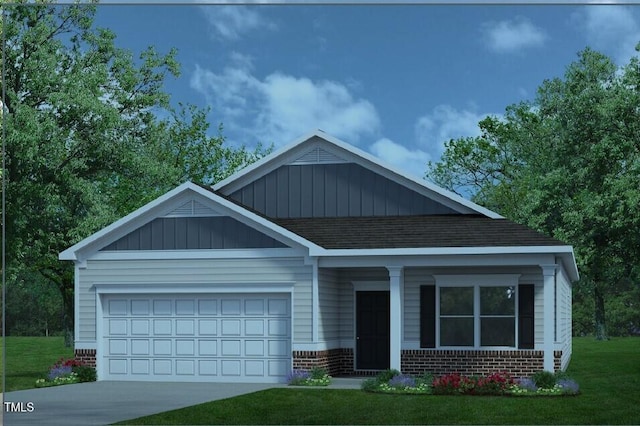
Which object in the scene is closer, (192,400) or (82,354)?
(192,400)

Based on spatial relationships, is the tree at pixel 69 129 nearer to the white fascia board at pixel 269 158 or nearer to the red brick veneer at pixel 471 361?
the white fascia board at pixel 269 158

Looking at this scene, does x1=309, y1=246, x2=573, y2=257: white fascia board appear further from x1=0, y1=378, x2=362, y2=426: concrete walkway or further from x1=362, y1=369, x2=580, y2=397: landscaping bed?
x1=0, y1=378, x2=362, y2=426: concrete walkway

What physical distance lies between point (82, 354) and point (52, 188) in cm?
1321

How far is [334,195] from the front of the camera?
1155 inches

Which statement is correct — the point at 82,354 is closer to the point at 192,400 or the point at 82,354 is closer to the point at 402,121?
the point at 192,400

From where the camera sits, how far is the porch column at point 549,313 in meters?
24.3

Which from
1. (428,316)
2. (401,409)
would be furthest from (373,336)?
(401,409)

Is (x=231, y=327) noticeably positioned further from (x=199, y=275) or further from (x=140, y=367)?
(x=140, y=367)

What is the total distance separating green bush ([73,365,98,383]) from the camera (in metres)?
26.4

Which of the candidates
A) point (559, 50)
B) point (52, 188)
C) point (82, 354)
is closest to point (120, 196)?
point (52, 188)

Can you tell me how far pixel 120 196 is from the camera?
45.1 m

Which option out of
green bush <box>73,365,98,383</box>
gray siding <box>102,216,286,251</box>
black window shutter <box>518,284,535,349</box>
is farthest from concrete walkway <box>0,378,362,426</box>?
black window shutter <box>518,284,535,349</box>

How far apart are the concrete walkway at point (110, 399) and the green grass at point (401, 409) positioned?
0.71 meters

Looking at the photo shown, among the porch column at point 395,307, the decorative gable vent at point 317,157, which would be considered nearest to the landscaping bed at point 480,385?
the porch column at point 395,307
